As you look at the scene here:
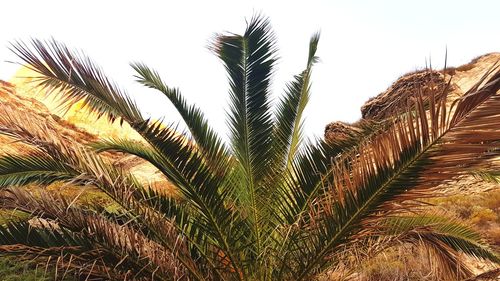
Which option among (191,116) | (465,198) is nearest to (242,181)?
(191,116)

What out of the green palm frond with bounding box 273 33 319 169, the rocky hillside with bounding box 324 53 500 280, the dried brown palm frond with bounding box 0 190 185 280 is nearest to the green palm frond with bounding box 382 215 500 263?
the rocky hillside with bounding box 324 53 500 280

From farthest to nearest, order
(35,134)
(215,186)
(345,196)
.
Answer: (215,186)
(35,134)
(345,196)

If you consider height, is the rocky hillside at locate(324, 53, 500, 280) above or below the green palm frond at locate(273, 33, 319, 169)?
below

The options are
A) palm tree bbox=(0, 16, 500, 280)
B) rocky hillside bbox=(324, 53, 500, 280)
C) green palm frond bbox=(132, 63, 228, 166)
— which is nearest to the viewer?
palm tree bbox=(0, 16, 500, 280)

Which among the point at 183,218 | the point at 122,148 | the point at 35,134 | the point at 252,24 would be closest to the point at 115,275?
the point at 183,218

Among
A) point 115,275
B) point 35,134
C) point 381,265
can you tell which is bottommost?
point 381,265

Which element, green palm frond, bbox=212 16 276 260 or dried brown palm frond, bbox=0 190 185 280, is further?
green palm frond, bbox=212 16 276 260

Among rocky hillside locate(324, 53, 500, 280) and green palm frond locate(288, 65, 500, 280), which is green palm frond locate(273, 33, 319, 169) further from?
green palm frond locate(288, 65, 500, 280)

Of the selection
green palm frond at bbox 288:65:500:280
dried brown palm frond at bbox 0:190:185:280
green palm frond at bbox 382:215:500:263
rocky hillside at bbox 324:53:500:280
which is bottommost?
rocky hillside at bbox 324:53:500:280

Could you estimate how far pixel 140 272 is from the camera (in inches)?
161

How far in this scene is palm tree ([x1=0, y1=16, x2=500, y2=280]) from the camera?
311cm

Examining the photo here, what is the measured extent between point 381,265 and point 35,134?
19.7 feet

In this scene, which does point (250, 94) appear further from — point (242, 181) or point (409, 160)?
point (409, 160)

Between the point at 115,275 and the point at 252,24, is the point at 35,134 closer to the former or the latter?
the point at 115,275
